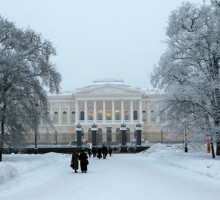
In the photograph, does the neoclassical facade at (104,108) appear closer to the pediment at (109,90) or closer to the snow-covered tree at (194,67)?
the pediment at (109,90)

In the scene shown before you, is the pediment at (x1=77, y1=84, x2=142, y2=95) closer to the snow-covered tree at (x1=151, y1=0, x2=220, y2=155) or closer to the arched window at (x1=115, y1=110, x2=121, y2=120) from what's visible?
the arched window at (x1=115, y1=110, x2=121, y2=120)

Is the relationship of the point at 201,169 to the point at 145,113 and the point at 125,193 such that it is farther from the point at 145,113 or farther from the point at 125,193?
the point at 145,113

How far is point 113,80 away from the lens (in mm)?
104312

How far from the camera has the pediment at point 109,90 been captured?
92125mm

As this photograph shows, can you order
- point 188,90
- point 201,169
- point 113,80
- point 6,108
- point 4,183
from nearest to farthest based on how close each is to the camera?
point 4,183
point 201,169
point 188,90
point 6,108
point 113,80

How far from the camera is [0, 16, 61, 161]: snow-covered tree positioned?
25.9 meters

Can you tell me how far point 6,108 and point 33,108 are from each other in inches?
75.7

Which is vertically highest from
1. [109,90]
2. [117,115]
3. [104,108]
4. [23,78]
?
[109,90]

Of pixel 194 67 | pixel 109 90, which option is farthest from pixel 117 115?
pixel 194 67

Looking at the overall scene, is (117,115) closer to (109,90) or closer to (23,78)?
(109,90)

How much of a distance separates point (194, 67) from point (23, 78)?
36.6ft

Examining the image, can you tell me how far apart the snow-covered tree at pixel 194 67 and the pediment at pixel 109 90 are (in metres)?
62.3

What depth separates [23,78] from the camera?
2636cm

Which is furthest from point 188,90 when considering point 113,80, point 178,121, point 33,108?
point 113,80
